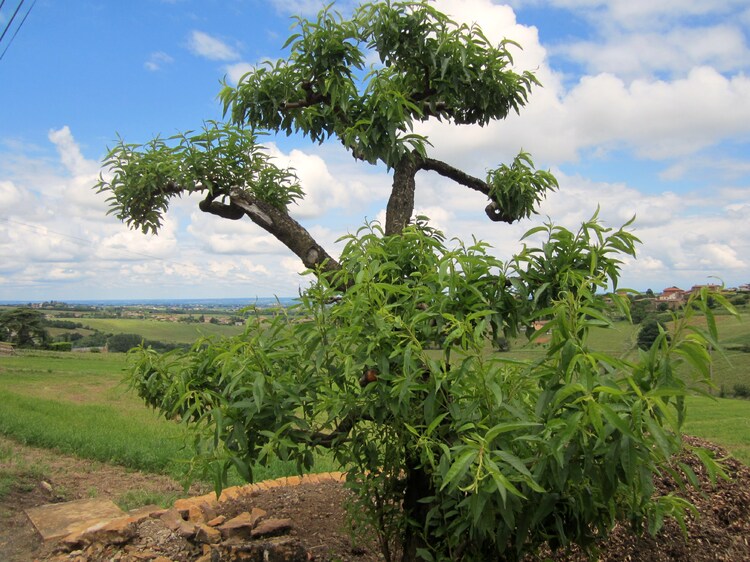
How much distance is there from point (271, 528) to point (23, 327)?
2327 centimetres

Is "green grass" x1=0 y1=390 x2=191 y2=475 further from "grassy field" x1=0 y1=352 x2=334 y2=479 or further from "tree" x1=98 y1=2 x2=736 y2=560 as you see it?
"tree" x1=98 y1=2 x2=736 y2=560

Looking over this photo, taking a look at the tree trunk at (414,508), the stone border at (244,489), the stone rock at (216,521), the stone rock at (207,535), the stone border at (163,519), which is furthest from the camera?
the stone border at (244,489)

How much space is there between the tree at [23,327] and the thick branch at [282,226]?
2166 cm

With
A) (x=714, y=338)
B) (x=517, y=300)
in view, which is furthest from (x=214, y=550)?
(x=714, y=338)

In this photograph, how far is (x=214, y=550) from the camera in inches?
132

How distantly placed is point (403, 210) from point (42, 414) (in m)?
7.78

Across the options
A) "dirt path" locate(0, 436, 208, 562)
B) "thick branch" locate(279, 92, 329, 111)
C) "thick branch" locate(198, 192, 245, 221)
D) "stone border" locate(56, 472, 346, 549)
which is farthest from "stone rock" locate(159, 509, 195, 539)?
"thick branch" locate(279, 92, 329, 111)

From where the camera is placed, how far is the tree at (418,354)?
1.73m

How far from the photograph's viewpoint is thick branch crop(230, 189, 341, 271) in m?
3.66

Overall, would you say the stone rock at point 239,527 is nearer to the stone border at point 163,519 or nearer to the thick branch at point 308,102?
the stone border at point 163,519

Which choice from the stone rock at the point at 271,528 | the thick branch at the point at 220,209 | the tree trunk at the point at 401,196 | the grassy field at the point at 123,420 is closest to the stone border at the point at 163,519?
the stone rock at the point at 271,528

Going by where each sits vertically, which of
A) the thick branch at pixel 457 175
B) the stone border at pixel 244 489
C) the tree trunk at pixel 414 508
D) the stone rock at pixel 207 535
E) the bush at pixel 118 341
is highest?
the thick branch at pixel 457 175

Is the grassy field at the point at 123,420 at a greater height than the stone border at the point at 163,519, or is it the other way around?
the stone border at the point at 163,519

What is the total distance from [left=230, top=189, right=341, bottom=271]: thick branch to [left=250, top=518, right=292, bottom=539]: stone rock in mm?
1739
